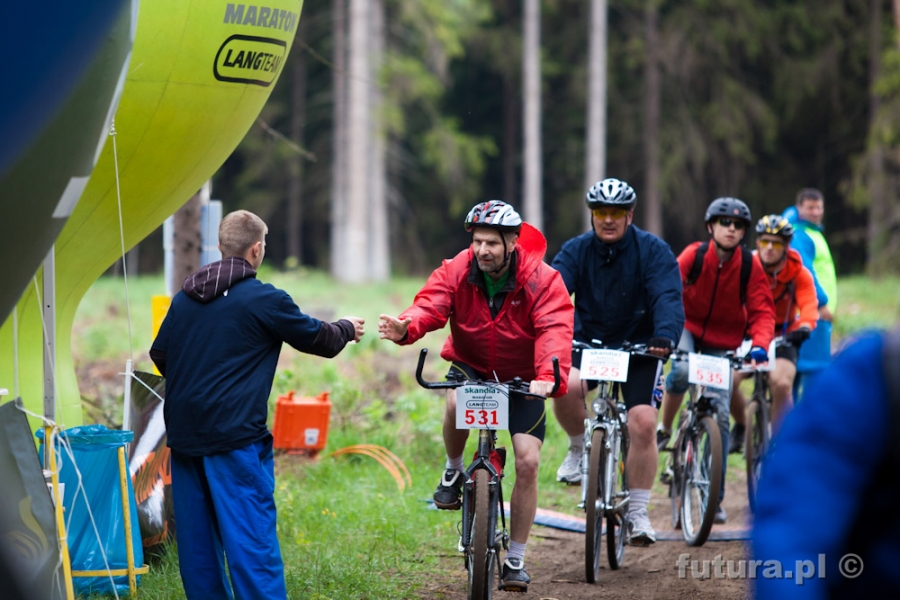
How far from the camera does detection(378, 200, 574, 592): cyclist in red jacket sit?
5.48m

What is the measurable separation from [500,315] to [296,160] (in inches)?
1261

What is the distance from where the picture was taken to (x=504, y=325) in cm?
566

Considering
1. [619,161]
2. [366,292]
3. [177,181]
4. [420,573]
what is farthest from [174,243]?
[619,161]

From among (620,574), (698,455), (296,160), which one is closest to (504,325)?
(620,574)

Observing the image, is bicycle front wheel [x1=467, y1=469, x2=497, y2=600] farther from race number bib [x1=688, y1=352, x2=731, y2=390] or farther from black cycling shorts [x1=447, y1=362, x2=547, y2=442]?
race number bib [x1=688, y1=352, x2=731, y2=390]

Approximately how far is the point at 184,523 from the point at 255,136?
32.7 metres

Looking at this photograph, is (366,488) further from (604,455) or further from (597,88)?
(597,88)

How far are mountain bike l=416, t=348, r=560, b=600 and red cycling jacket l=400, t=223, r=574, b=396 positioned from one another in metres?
0.27

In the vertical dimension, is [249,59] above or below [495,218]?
above

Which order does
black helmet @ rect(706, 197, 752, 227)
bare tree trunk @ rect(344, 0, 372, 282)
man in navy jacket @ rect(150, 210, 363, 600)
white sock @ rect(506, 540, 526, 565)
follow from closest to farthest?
man in navy jacket @ rect(150, 210, 363, 600), white sock @ rect(506, 540, 526, 565), black helmet @ rect(706, 197, 752, 227), bare tree trunk @ rect(344, 0, 372, 282)

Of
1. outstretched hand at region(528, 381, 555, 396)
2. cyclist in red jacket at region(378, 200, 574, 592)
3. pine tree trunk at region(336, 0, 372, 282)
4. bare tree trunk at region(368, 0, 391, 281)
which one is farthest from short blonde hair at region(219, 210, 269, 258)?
bare tree trunk at region(368, 0, 391, 281)

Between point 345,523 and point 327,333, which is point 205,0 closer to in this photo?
point 327,333

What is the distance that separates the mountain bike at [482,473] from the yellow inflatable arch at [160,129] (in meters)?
1.96

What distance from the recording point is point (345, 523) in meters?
7.25
